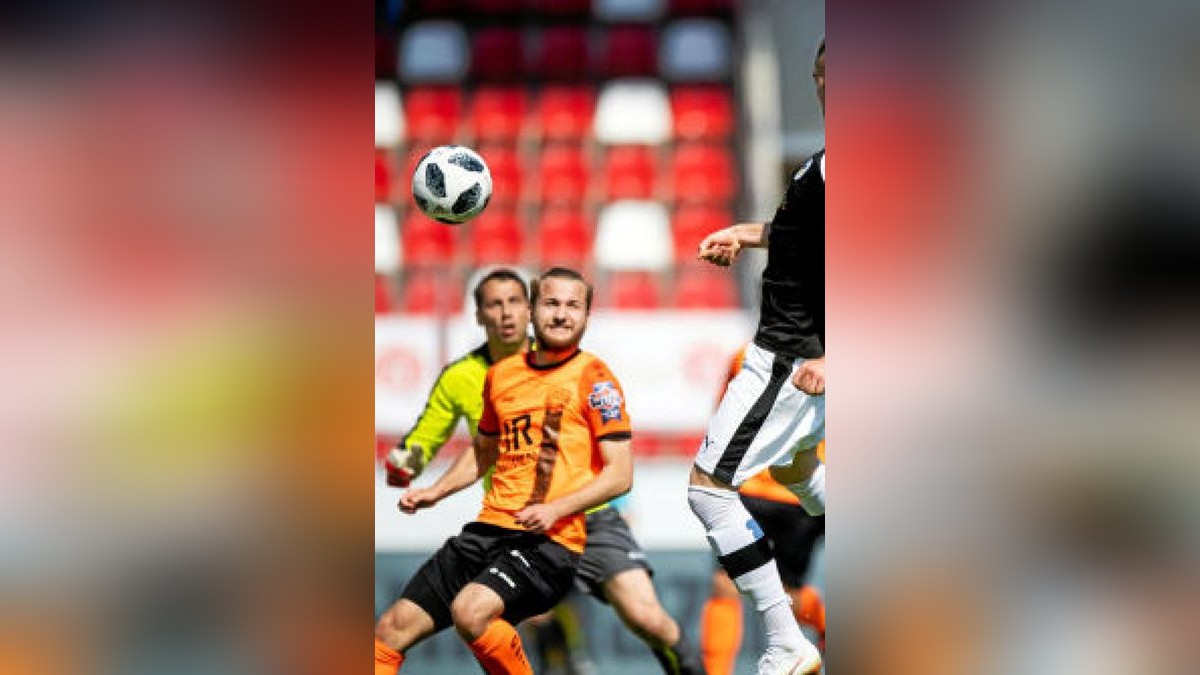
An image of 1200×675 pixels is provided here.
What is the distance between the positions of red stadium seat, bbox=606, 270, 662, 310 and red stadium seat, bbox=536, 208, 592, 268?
1.40 feet

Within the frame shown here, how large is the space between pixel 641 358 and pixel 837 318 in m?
7.99

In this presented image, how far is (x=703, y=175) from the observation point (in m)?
12.2

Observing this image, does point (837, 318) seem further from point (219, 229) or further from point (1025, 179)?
point (219, 229)

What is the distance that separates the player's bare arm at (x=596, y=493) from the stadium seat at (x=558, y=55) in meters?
8.80

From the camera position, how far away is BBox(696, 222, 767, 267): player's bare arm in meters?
4.05

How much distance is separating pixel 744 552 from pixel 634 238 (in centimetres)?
778

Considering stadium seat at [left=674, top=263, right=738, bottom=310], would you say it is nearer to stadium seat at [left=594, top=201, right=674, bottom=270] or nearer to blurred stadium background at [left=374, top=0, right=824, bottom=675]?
blurred stadium background at [left=374, top=0, right=824, bottom=675]

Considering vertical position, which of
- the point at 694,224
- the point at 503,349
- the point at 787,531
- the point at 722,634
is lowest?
the point at 722,634

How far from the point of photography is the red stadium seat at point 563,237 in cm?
1193

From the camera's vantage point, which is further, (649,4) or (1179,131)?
(649,4)

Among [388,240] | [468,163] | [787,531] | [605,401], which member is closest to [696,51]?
[388,240]

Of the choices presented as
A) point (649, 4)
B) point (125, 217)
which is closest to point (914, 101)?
point (125, 217)

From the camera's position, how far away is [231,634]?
6.73ft

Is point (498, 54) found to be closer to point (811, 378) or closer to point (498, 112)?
point (498, 112)
